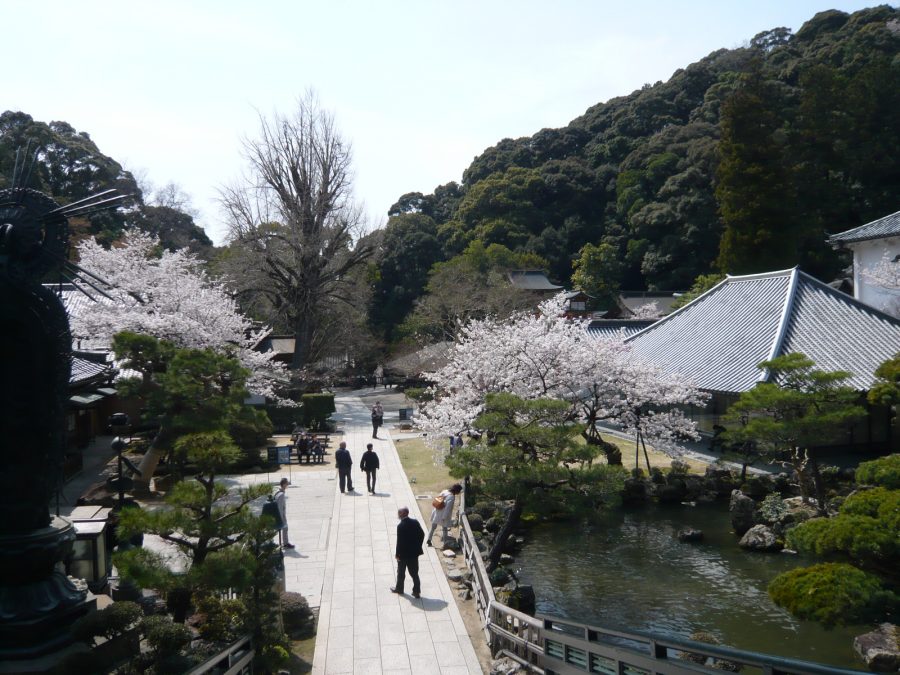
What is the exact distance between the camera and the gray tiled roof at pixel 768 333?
19.1 meters

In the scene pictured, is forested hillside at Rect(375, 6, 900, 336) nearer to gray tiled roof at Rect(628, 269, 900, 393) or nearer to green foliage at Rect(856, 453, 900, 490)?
gray tiled roof at Rect(628, 269, 900, 393)

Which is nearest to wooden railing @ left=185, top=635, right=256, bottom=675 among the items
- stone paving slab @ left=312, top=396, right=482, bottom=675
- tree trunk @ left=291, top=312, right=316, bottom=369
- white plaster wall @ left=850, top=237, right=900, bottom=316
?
stone paving slab @ left=312, top=396, right=482, bottom=675

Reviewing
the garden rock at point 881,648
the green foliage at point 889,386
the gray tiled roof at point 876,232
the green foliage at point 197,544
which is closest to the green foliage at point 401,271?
the gray tiled roof at point 876,232

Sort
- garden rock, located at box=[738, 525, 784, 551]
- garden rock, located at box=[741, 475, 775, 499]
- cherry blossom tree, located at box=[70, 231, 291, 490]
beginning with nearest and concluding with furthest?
garden rock, located at box=[738, 525, 784, 551] → garden rock, located at box=[741, 475, 775, 499] → cherry blossom tree, located at box=[70, 231, 291, 490]

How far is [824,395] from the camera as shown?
45.5ft

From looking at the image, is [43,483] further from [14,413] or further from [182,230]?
[182,230]

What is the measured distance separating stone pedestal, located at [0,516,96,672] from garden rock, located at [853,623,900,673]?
9000mm

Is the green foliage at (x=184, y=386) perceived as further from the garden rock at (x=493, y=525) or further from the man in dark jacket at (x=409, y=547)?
the garden rock at (x=493, y=525)

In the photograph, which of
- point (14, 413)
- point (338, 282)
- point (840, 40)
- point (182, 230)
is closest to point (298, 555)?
point (14, 413)

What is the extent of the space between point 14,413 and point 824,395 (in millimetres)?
13951

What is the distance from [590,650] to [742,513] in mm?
9695

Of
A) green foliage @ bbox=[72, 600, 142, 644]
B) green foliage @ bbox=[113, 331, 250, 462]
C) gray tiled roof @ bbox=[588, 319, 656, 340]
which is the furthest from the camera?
gray tiled roof @ bbox=[588, 319, 656, 340]

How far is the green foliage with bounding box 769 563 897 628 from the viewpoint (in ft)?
20.3

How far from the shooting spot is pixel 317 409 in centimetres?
2656
